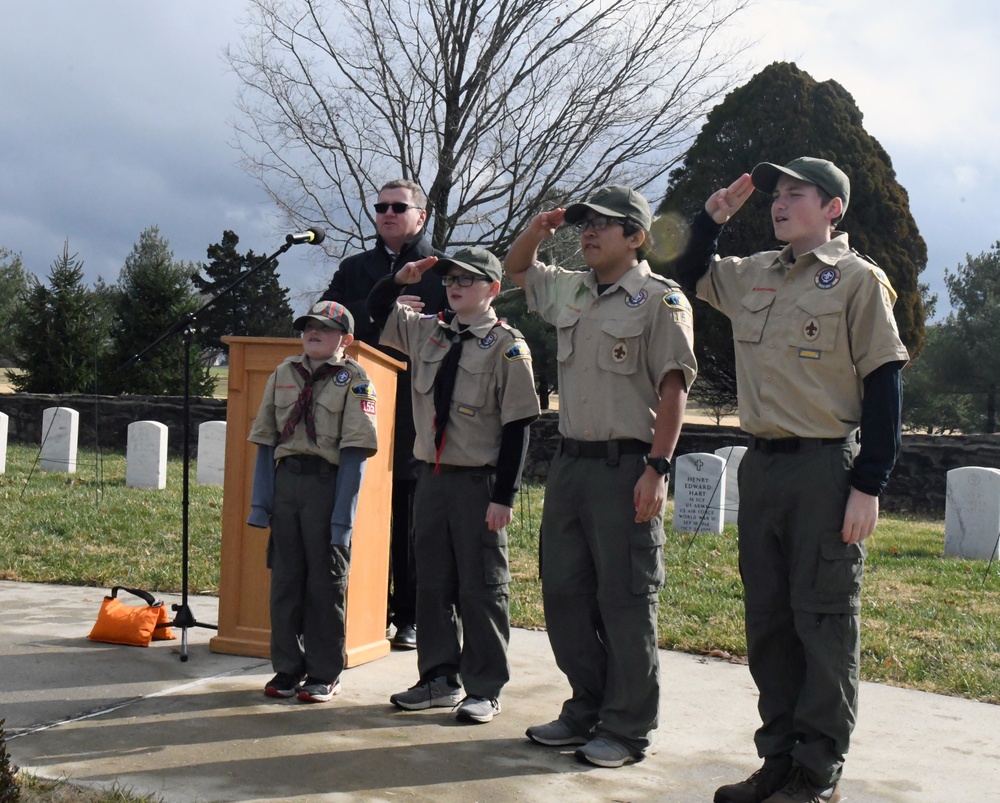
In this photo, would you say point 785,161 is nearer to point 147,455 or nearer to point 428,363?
point 147,455

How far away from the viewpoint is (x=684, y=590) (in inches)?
282

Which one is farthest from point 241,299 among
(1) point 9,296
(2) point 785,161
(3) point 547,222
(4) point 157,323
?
(3) point 547,222

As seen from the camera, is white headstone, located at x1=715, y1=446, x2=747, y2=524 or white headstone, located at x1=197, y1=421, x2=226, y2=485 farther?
white headstone, located at x1=197, y1=421, x2=226, y2=485

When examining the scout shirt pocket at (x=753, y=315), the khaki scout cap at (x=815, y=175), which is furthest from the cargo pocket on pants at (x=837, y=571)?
the khaki scout cap at (x=815, y=175)

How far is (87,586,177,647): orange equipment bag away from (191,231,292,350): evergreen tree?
37.2m

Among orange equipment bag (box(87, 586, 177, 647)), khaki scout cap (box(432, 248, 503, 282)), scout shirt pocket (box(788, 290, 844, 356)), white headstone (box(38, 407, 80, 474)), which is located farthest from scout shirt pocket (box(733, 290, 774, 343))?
white headstone (box(38, 407, 80, 474))

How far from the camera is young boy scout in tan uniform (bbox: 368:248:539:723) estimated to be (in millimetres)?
4219

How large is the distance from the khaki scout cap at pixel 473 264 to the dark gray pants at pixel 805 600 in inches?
53.8

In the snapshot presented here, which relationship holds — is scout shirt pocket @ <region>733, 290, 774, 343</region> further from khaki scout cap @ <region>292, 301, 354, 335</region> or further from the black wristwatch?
khaki scout cap @ <region>292, 301, 354, 335</region>

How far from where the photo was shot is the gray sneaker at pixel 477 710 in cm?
412

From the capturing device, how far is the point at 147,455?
12.8m

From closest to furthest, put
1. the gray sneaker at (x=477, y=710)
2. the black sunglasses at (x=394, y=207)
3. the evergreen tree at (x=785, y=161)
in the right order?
the gray sneaker at (x=477, y=710)
the black sunglasses at (x=394, y=207)
the evergreen tree at (x=785, y=161)

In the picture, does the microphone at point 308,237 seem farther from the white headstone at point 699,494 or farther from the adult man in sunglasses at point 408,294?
the white headstone at point 699,494

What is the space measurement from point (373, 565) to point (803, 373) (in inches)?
97.8
